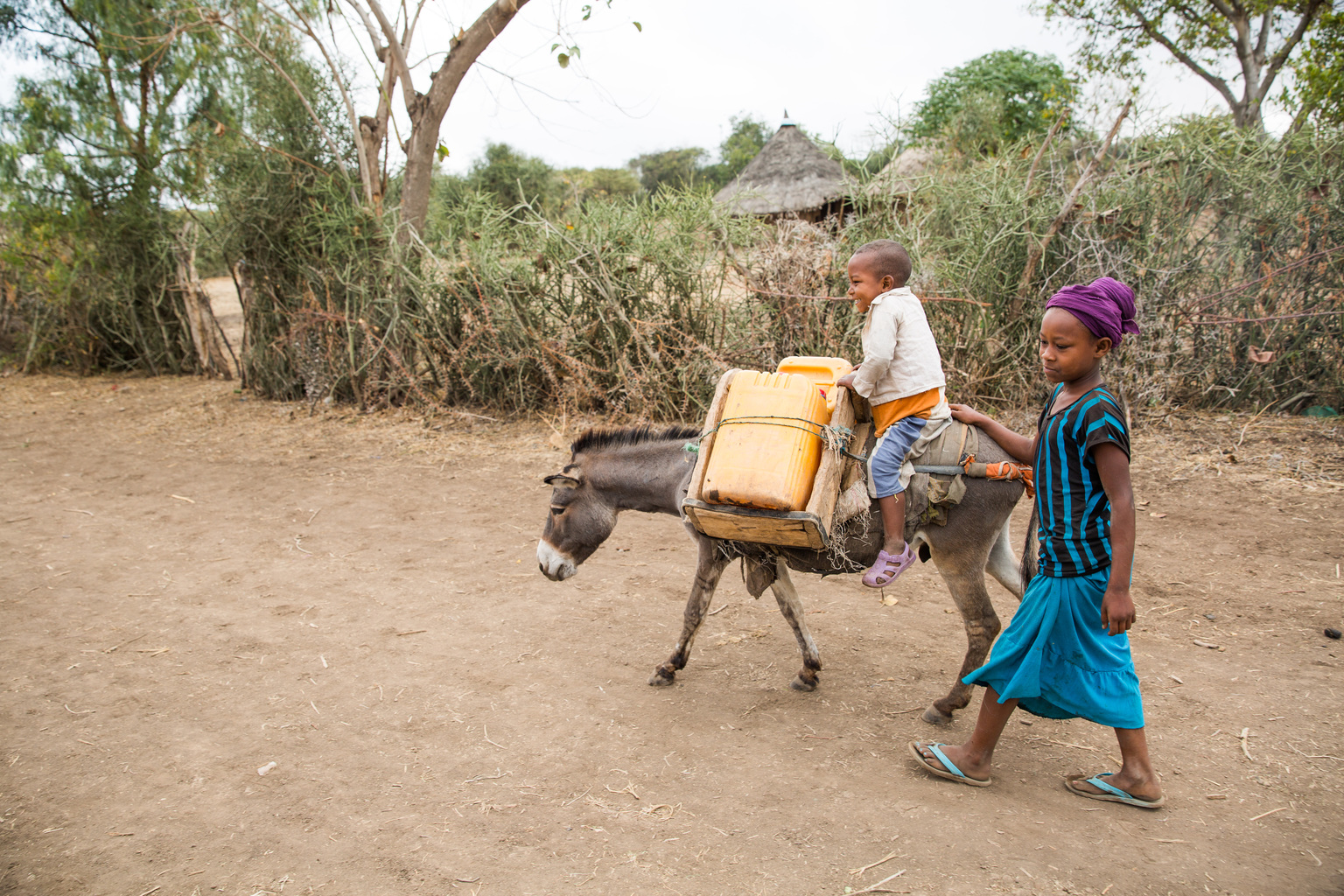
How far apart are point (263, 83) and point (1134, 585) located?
414 inches

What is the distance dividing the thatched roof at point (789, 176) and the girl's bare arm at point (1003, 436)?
1146 cm

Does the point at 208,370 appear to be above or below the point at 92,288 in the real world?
below

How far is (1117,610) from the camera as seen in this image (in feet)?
7.35

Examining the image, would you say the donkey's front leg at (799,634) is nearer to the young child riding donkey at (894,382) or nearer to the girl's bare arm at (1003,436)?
the young child riding donkey at (894,382)

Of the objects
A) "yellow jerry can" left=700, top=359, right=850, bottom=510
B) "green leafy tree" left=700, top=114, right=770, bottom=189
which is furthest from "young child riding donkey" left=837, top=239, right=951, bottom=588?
"green leafy tree" left=700, top=114, right=770, bottom=189

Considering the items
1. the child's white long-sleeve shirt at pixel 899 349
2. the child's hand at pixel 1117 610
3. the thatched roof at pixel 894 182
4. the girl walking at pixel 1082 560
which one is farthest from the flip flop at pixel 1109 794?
the thatched roof at pixel 894 182

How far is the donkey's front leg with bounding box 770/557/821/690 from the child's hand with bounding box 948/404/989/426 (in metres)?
0.97

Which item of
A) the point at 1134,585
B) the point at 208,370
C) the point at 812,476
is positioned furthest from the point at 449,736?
Result: the point at 208,370

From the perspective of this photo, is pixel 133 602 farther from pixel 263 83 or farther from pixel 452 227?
pixel 263 83

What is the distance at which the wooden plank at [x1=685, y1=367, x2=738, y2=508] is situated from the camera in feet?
9.66

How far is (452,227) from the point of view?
8609 millimetres

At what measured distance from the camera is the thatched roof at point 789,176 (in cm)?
1430

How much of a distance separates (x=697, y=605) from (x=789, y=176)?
13235 mm

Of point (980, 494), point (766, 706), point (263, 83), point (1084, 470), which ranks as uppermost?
point (263, 83)
